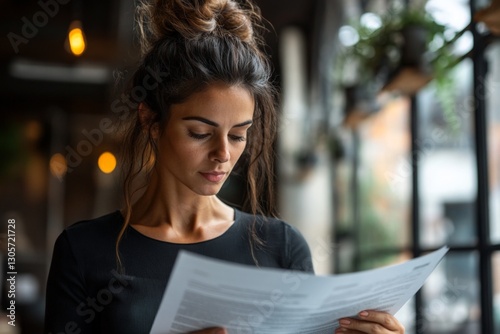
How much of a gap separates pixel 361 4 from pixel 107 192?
741cm

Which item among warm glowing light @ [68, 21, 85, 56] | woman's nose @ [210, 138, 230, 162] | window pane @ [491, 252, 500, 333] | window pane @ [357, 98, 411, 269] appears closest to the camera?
woman's nose @ [210, 138, 230, 162]

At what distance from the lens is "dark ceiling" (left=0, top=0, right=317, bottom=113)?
754 cm

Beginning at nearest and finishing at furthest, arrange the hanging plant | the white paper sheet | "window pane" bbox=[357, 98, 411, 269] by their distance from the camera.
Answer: the white paper sheet
the hanging plant
"window pane" bbox=[357, 98, 411, 269]

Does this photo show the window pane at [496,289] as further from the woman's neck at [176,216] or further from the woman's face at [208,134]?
the woman's face at [208,134]

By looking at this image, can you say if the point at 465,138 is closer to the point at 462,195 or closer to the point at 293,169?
the point at 462,195

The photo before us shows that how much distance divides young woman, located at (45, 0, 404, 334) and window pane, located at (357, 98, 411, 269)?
9.52 feet

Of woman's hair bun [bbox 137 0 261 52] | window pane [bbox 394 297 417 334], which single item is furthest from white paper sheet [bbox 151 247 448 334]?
window pane [bbox 394 297 417 334]

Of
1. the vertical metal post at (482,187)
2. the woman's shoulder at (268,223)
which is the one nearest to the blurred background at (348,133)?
the vertical metal post at (482,187)

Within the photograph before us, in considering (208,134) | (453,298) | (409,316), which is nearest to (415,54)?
(453,298)

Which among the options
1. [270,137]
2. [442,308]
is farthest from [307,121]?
[270,137]

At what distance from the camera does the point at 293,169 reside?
860 centimetres

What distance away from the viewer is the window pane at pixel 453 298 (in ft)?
11.8

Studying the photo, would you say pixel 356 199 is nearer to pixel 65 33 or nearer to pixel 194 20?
pixel 65 33

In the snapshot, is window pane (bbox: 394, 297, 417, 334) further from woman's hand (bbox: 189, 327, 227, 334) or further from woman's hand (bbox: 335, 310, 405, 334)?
woman's hand (bbox: 189, 327, 227, 334)
